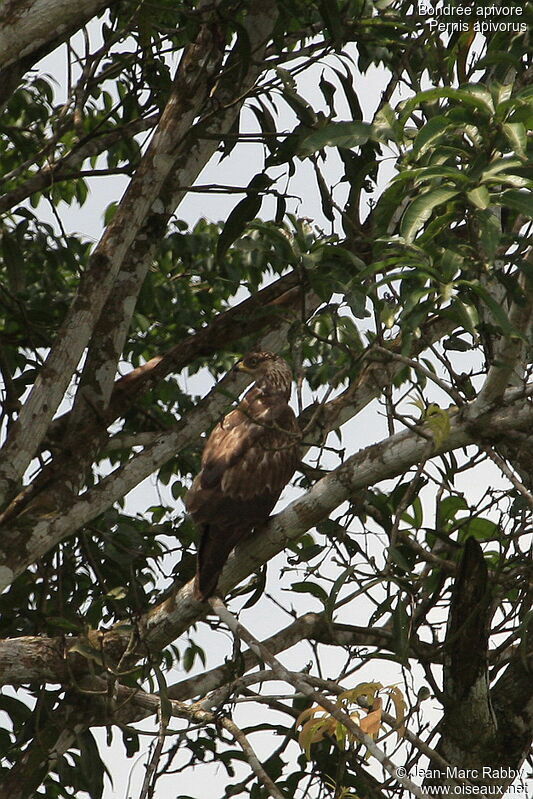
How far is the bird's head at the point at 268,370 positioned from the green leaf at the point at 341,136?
67.3 inches

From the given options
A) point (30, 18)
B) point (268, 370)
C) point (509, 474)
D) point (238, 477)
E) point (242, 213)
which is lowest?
point (509, 474)

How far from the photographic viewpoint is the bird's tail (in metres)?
4.28

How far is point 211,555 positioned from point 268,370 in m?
1.34

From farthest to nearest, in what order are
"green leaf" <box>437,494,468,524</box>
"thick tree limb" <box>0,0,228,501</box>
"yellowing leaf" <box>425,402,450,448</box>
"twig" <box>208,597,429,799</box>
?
"green leaf" <box>437,494,468,524</box> → "thick tree limb" <box>0,0,228,501</box> → "yellowing leaf" <box>425,402,450,448</box> → "twig" <box>208,597,429,799</box>

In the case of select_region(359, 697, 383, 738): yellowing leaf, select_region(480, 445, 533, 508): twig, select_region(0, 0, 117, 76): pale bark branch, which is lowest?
select_region(359, 697, 383, 738): yellowing leaf

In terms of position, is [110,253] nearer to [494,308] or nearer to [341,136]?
[341,136]

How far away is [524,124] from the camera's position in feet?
10.1

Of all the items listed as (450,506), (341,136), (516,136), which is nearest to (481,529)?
(450,506)

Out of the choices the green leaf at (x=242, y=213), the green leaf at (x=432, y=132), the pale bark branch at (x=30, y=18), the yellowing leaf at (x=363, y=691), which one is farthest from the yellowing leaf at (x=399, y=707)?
the pale bark branch at (x=30, y=18)

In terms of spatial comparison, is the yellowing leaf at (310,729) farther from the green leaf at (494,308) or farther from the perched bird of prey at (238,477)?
the green leaf at (494,308)

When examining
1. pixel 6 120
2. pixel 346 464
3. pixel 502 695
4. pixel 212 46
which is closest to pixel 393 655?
pixel 502 695

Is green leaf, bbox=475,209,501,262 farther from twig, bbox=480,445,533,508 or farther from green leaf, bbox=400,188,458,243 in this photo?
twig, bbox=480,445,533,508

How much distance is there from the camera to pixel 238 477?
491 centimetres

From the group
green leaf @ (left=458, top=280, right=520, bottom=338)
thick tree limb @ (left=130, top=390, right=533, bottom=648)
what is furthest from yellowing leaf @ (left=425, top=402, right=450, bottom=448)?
green leaf @ (left=458, top=280, right=520, bottom=338)
